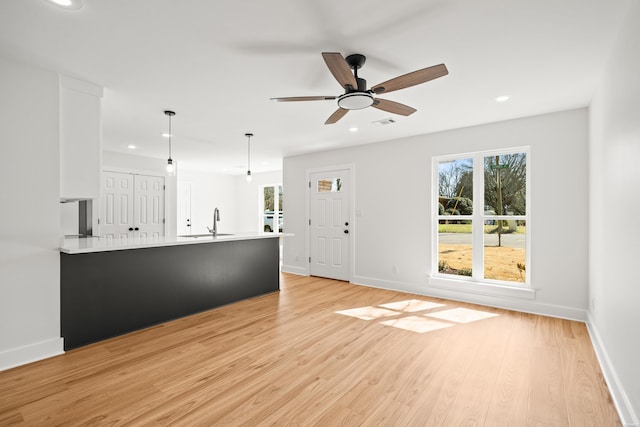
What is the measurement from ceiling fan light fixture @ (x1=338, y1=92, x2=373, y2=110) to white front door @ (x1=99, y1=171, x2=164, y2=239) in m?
5.13

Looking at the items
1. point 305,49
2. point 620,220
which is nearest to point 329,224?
point 305,49

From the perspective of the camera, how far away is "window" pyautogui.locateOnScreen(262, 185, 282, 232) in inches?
335

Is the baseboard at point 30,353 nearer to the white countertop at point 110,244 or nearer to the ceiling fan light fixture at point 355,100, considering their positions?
the white countertop at point 110,244

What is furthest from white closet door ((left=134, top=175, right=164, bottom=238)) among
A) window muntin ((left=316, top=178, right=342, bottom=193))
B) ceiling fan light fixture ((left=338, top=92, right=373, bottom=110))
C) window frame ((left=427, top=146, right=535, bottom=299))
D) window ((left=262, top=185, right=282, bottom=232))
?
window frame ((left=427, top=146, right=535, bottom=299))

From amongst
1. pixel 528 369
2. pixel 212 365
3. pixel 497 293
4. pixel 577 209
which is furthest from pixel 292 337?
pixel 577 209

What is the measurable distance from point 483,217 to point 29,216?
5041mm

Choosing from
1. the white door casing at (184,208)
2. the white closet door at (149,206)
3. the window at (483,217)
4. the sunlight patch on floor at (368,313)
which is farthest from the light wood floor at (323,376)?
the white door casing at (184,208)

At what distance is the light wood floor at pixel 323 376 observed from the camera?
1.82 m

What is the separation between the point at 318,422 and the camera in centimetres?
175

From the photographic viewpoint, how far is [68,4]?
5.76ft

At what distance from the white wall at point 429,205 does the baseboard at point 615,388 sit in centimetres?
98

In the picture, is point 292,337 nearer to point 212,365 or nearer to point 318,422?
point 212,365

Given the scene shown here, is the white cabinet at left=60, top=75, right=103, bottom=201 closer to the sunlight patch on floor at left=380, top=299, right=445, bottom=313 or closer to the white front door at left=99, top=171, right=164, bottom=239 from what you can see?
the white front door at left=99, top=171, right=164, bottom=239

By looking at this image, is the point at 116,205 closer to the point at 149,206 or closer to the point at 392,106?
the point at 149,206
